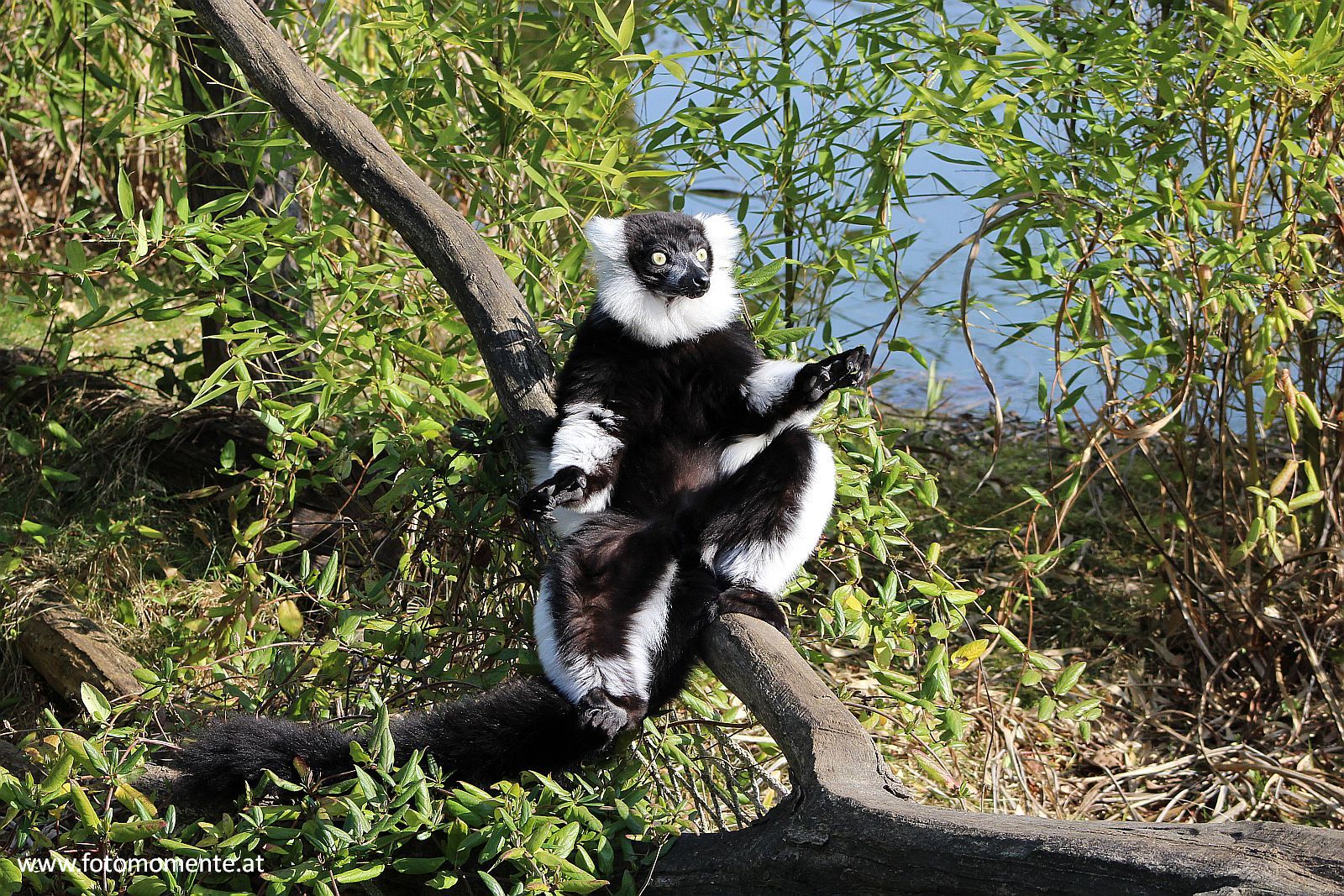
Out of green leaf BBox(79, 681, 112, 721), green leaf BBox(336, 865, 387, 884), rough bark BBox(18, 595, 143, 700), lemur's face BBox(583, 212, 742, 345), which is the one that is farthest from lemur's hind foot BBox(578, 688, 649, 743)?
rough bark BBox(18, 595, 143, 700)

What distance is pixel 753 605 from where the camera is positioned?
2729 mm

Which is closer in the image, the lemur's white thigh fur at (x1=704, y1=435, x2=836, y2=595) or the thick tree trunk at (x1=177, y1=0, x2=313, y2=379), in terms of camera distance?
the lemur's white thigh fur at (x1=704, y1=435, x2=836, y2=595)

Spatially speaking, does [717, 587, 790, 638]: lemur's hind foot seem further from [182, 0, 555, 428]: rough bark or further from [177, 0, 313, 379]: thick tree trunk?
[177, 0, 313, 379]: thick tree trunk

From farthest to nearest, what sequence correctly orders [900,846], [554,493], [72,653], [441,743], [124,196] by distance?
[72,653], [124,196], [554,493], [441,743], [900,846]

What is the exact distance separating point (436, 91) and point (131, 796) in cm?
285

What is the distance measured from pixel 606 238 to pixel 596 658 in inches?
48.5

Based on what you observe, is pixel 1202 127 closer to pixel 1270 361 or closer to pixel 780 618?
pixel 1270 361

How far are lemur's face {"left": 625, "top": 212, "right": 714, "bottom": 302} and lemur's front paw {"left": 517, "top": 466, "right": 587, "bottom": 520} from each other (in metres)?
0.64

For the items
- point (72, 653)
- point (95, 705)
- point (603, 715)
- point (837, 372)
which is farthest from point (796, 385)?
point (72, 653)

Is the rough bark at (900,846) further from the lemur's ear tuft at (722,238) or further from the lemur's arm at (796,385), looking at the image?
the lemur's ear tuft at (722,238)

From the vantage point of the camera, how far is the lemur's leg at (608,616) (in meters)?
2.61

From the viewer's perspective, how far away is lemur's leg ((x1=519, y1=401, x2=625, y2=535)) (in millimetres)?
2742

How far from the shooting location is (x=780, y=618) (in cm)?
276

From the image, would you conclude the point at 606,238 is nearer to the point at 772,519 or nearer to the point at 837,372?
the point at 837,372
